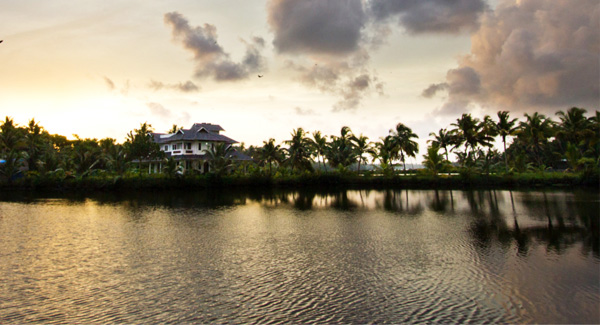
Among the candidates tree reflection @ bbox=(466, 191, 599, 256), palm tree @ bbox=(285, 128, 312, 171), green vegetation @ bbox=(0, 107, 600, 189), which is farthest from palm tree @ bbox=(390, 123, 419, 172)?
tree reflection @ bbox=(466, 191, 599, 256)

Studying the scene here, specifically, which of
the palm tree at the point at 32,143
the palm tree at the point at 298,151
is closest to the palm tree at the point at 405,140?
the palm tree at the point at 298,151

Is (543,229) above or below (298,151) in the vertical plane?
below

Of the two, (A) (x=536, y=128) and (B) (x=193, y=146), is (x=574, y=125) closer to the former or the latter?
(A) (x=536, y=128)

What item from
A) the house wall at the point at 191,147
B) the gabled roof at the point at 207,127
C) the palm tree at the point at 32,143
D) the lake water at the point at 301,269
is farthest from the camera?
the gabled roof at the point at 207,127

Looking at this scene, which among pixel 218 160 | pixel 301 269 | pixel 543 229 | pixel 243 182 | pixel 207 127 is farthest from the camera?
pixel 207 127

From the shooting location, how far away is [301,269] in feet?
44.3

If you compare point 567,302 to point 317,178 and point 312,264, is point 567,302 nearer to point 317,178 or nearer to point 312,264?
point 312,264

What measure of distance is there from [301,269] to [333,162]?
49895mm

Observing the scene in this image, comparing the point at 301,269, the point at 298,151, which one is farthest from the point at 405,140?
the point at 301,269

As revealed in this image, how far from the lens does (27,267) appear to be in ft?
45.4

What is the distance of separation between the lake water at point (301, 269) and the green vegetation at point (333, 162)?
26.7m

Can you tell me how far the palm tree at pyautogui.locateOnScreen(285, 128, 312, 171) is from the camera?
58.4 metres

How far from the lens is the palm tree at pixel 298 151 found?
192ft

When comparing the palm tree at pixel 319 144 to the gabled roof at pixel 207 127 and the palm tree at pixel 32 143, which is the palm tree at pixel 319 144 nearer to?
the gabled roof at pixel 207 127
